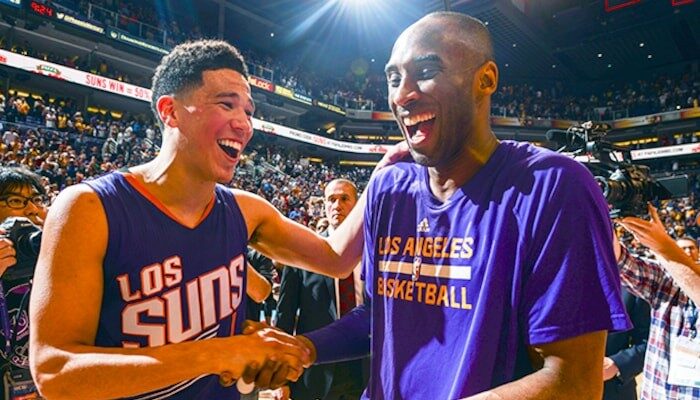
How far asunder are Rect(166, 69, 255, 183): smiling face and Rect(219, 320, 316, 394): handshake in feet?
2.11

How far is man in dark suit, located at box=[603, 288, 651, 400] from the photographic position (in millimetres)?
2562

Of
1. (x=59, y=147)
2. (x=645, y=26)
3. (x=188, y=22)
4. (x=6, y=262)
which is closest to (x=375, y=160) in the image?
(x=188, y=22)

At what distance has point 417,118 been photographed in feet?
4.42

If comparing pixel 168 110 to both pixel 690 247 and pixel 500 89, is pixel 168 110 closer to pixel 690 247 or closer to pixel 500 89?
pixel 690 247

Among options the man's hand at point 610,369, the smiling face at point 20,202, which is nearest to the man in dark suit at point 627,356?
the man's hand at point 610,369

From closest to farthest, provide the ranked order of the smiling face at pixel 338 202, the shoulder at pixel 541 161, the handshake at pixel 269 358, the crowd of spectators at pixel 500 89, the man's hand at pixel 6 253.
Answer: the shoulder at pixel 541 161
the handshake at pixel 269 358
the man's hand at pixel 6 253
the smiling face at pixel 338 202
the crowd of spectators at pixel 500 89

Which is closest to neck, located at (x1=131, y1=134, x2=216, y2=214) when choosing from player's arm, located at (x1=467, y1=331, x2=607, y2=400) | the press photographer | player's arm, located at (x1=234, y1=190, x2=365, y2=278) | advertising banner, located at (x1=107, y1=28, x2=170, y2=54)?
player's arm, located at (x1=234, y1=190, x2=365, y2=278)

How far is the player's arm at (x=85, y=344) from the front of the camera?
4.33 ft

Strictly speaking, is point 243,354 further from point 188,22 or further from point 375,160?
point 375,160

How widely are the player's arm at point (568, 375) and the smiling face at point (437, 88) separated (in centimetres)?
58

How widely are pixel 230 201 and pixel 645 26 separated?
28.6 m

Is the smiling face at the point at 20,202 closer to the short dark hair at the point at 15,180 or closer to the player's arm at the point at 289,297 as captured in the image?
the short dark hair at the point at 15,180

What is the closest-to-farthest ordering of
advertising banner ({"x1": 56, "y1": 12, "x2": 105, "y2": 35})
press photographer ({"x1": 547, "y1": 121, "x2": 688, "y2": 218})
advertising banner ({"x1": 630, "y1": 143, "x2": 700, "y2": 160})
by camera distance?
press photographer ({"x1": 547, "y1": 121, "x2": 688, "y2": 218})
advertising banner ({"x1": 56, "y1": 12, "x2": 105, "y2": 35})
advertising banner ({"x1": 630, "y1": 143, "x2": 700, "y2": 160})

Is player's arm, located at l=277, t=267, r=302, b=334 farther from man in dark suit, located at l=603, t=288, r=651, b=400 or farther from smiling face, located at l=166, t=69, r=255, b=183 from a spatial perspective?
man in dark suit, located at l=603, t=288, r=651, b=400
